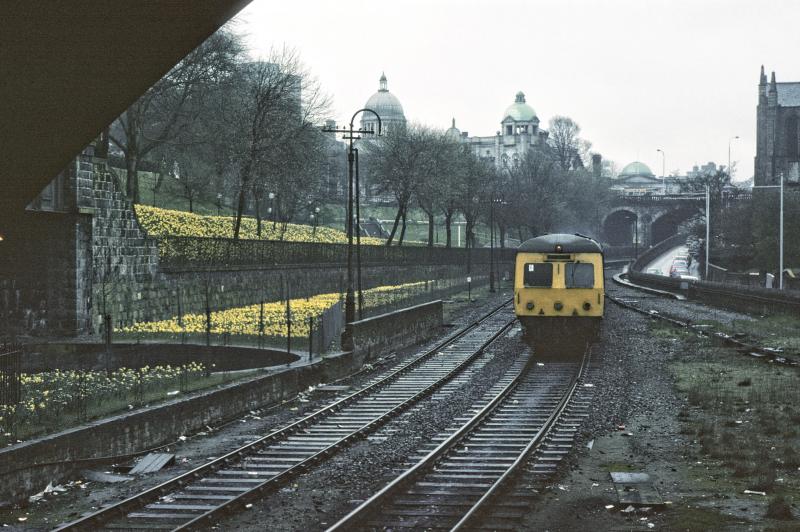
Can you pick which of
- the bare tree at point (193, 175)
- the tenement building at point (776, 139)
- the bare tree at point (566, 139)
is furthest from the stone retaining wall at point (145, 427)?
the bare tree at point (566, 139)

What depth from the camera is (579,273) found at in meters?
28.2

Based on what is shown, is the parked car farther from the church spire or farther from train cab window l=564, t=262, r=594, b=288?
train cab window l=564, t=262, r=594, b=288

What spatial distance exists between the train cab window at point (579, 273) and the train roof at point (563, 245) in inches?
15.2

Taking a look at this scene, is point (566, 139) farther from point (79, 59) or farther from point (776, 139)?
point (79, 59)

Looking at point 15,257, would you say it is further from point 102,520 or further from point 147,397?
point 102,520

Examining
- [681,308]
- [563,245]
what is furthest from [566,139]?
[563,245]

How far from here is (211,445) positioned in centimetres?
1667

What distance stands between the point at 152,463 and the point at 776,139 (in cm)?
12370

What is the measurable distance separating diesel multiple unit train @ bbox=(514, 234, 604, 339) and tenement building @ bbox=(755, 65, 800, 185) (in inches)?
4112

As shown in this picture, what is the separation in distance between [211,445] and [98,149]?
2706 cm

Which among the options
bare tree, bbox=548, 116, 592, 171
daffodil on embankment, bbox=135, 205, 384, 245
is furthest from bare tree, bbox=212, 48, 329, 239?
bare tree, bbox=548, 116, 592, 171

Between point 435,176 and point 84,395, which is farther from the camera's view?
point 435,176

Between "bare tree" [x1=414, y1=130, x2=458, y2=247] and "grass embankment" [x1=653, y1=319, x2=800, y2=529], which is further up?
"bare tree" [x1=414, y1=130, x2=458, y2=247]

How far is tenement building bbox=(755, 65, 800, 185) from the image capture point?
126 meters
